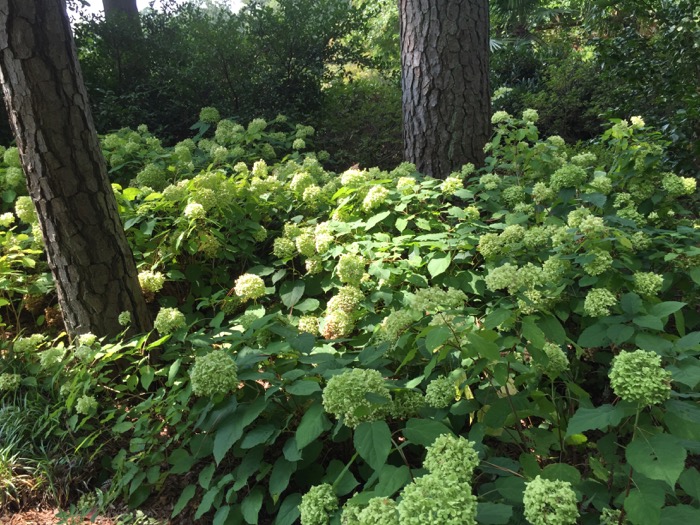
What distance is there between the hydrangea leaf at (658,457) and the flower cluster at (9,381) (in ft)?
9.24

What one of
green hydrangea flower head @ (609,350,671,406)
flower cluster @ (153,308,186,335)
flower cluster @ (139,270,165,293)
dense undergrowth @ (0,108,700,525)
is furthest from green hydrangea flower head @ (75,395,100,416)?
green hydrangea flower head @ (609,350,671,406)

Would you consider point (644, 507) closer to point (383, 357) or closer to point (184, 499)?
point (383, 357)

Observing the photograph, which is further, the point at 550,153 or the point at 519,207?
the point at 550,153

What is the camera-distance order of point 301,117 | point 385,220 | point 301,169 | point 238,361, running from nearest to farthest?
point 238,361
point 385,220
point 301,169
point 301,117

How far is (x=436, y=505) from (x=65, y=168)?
243 cm

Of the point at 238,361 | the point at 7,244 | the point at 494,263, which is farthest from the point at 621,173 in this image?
the point at 7,244

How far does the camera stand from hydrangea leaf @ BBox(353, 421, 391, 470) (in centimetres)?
125

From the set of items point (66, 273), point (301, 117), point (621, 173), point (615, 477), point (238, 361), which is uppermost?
point (301, 117)

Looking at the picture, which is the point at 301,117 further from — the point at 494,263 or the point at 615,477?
the point at 615,477

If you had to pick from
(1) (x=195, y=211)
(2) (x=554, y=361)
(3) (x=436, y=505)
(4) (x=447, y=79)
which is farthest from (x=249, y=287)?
(4) (x=447, y=79)

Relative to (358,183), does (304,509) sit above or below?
below

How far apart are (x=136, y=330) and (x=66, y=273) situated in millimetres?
477

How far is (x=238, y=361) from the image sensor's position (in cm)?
183

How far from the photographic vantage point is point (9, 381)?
260 cm
